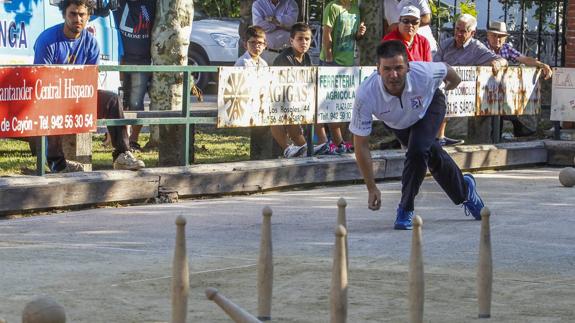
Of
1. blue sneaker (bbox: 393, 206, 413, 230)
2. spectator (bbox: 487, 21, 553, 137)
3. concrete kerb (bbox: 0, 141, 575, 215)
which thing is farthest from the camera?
spectator (bbox: 487, 21, 553, 137)

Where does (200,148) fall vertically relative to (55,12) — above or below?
below

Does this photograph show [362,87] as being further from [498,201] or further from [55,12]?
[55,12]

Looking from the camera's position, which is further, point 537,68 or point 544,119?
point 544,119

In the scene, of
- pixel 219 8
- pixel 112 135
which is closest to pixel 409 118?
pixel 112 135

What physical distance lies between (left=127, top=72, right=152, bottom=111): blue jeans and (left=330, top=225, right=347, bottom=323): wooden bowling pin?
11.4 m

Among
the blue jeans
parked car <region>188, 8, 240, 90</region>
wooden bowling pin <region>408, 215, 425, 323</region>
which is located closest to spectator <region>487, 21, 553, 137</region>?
the blue jeans

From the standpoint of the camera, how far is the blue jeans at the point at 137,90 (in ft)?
57.7

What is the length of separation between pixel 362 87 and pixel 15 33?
23.0ft

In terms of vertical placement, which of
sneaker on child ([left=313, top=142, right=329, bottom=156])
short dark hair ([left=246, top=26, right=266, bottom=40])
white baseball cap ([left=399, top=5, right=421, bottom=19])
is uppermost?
white baseball cap ([left=399, top=5, right=421, bottom=19])

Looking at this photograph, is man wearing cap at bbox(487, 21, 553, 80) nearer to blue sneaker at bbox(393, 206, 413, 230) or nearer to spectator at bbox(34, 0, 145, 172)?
spectator at bbox(34, 0, 145, 172)

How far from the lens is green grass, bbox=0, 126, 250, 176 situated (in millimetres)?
14688

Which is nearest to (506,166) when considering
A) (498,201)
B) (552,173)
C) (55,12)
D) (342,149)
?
(552,173)

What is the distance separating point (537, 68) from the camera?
1702 centimetres

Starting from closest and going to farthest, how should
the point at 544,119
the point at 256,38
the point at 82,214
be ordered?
the point at 82,214 → the point at 256,38 → the point at 544,119
